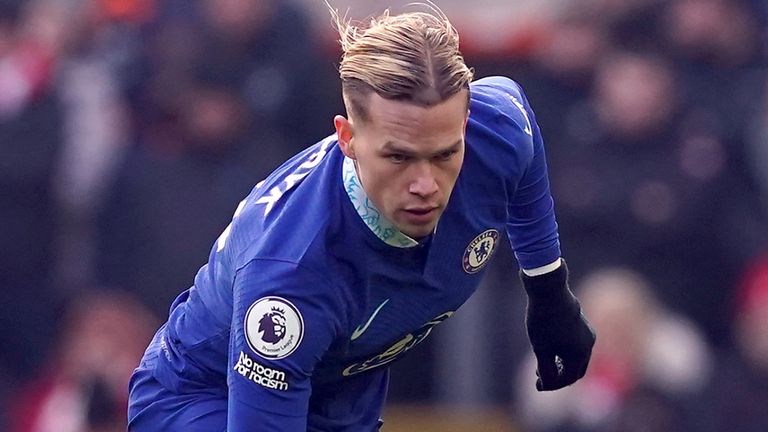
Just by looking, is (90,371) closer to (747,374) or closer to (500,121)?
(747,374)

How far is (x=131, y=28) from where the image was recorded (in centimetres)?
708

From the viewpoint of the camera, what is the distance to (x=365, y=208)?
365 centimetres

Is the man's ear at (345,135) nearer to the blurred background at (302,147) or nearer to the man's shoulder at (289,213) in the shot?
the man's shoulder at (289,213)

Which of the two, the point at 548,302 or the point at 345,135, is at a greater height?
the point at 345,135

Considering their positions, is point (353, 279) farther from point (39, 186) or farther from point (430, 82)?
point (39, 186)

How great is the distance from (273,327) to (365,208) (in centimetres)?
36

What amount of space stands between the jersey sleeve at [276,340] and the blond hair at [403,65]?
41cm

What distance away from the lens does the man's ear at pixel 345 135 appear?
3.61 m

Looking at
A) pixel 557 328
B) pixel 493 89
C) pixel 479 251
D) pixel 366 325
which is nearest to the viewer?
pixel 366 325

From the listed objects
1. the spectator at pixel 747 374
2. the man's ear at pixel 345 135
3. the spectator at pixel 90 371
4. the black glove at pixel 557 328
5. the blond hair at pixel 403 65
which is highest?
the blond hair at pixel 403 65

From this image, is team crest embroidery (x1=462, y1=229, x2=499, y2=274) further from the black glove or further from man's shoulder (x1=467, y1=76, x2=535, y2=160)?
the black glove

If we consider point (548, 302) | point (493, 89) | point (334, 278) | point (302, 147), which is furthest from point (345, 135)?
point (302, 147)

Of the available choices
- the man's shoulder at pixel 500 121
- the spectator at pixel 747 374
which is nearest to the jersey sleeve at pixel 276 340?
the man's shoulder at pixel 500 121

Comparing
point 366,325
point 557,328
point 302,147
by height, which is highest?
point 366,325
